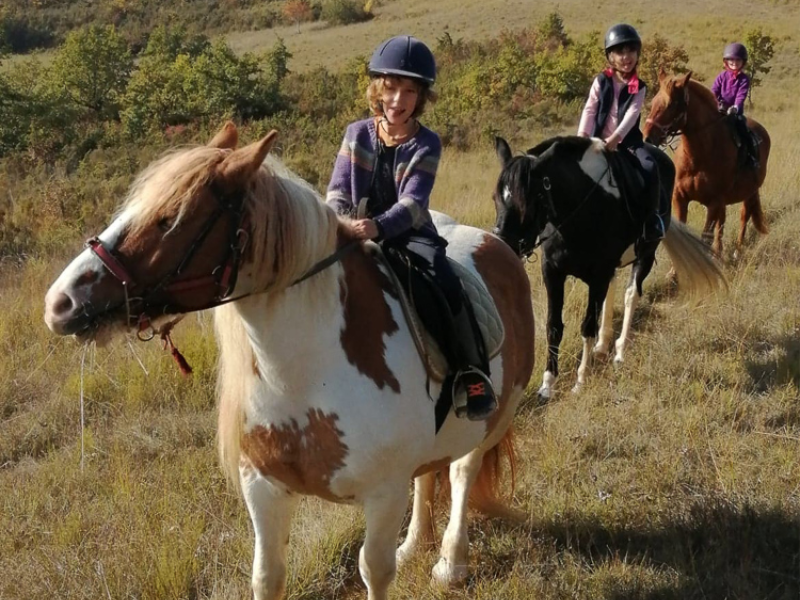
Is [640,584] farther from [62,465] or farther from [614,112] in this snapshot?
[614,112]

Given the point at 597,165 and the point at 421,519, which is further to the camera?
the point at 597,165

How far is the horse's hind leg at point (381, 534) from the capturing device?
2365 millimetres

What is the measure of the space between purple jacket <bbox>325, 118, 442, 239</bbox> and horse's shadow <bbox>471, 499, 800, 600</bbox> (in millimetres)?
1667

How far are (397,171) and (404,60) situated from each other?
0.43 metres

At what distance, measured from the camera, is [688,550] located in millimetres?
3080

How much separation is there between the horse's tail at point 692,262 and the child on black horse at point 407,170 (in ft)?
13.7

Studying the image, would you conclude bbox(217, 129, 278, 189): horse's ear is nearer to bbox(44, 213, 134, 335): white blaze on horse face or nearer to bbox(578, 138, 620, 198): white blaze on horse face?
bbox(44, 213, 134, 335): white blaze on horse face

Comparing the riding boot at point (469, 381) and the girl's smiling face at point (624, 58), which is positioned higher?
the girl's smiling face at point (624, 58)

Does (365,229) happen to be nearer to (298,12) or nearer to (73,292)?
(73,292)

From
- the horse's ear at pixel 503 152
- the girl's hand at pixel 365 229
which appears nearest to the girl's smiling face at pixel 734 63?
the horse's ear at pixel 503 152

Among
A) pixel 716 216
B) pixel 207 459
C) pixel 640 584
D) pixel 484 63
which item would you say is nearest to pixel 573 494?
pixel 640 584

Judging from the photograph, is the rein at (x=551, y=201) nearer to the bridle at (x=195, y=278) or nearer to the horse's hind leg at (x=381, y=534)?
the horse's hind leg at (x=381, y=534)

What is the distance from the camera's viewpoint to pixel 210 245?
5.94 feet

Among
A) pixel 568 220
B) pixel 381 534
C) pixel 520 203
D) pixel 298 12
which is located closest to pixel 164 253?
pixel 381 534
